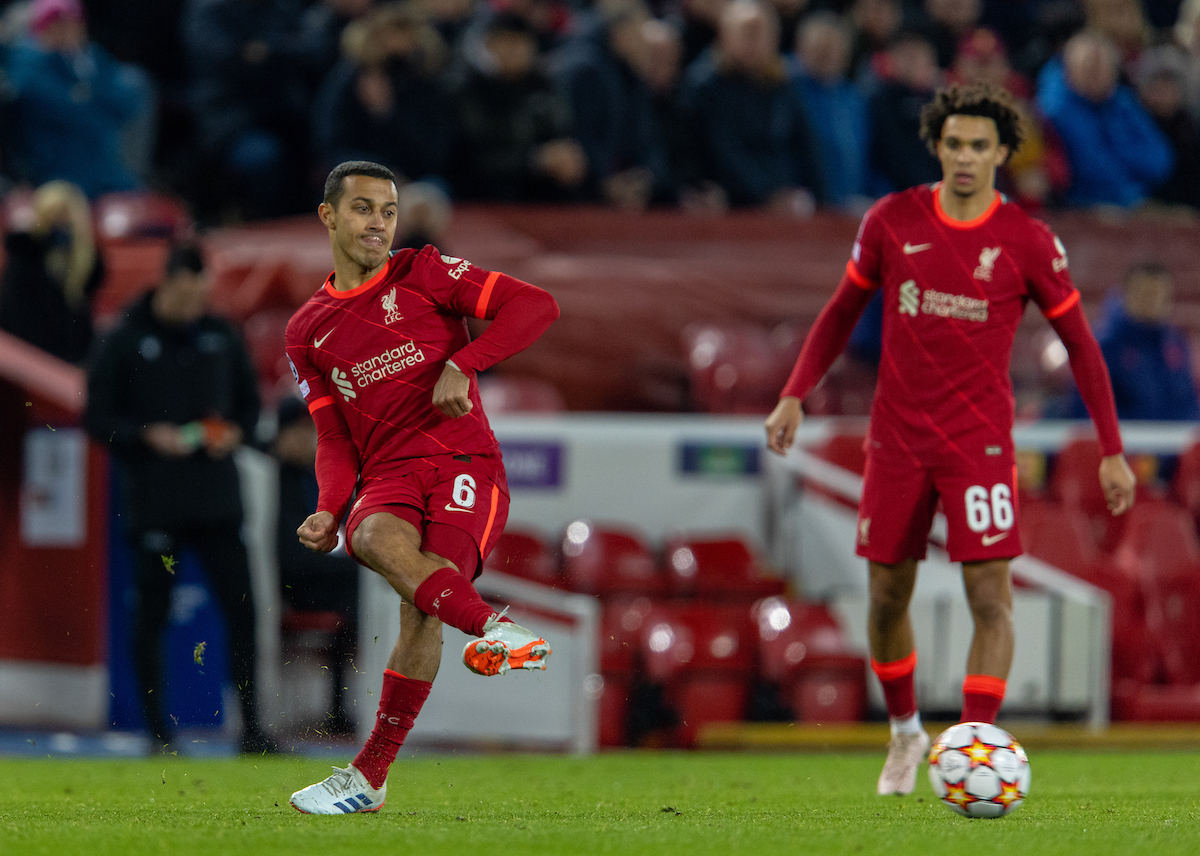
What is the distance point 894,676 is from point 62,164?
7.57 meters

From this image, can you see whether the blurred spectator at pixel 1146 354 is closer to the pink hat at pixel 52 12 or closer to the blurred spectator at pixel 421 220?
the blurred spectator at pixel 421 220

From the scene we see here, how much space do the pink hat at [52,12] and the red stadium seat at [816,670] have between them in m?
5.92

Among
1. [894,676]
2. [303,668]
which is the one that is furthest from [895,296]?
[303,668]

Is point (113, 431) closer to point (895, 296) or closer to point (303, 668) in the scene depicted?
point (303, 668)

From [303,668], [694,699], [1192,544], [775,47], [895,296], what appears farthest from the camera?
[775,47]

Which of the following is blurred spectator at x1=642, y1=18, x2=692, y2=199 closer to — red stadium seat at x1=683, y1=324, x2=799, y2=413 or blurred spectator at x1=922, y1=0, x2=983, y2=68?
red stadium seat at x1=683, y1=324, x2=799, y2=413

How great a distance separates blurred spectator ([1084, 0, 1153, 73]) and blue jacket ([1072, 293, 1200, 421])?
4429 mm

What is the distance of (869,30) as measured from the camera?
45.8 feet

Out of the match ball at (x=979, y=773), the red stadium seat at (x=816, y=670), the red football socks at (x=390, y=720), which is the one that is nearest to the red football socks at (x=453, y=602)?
the red football socks at (x=390, y=720)

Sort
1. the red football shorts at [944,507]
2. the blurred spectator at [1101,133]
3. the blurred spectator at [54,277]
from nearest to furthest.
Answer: the red football shorts at [944,507], the blurred spectator at [54,277], the blurred spectator at [1101,133]

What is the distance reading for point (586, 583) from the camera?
9438mm

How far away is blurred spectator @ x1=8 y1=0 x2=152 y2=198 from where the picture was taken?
11164mm

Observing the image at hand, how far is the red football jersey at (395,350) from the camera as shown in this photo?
518 cm

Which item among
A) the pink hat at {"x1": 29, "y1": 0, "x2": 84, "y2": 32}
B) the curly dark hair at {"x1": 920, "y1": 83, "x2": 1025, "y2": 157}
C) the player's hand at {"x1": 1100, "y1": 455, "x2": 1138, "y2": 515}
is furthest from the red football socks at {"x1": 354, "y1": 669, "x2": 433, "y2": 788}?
the pink hat at {"x1": 29, "y1": 0, "x2": 84, "y2": 32}
